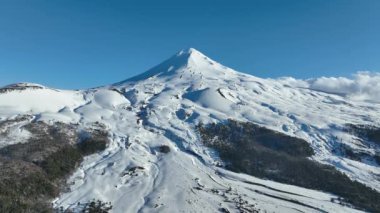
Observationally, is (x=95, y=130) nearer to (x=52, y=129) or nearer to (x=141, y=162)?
(x=52, y=129)

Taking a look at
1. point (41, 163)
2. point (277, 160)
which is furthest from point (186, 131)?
point (41, 163)

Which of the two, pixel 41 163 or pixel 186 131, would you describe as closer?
pixel 41 163

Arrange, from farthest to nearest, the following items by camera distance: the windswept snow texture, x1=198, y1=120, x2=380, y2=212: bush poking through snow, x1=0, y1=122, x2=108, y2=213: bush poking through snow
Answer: x1=198, y1=120, x2=380, y2=212: bush poking through snow → the windswept snow texture → x1=0, y1=122, x2=108, y2=213: bush poking through snow

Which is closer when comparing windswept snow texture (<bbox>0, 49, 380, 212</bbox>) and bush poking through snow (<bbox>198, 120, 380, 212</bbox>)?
windswept snow texture (<bbox>0, 49, 380, 212</bbox>)

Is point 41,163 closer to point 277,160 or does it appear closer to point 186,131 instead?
point 186,131

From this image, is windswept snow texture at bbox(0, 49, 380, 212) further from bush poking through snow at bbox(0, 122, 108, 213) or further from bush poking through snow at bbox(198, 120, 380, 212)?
bush poking through snow at bbox(198, 120, 380, 212)

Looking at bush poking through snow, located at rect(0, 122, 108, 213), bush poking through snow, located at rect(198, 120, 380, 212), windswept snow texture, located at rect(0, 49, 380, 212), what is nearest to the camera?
bush poking through snow, located at rect(0, 122, 108, 213)

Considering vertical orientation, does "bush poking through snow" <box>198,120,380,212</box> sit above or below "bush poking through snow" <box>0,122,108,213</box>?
above

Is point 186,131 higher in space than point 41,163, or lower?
higher

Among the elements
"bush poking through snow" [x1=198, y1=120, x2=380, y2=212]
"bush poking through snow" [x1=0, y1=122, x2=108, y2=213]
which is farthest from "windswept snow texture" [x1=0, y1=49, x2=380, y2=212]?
"bush poking through snow" [x1=198, y1=120, x2=380, y2=212]
